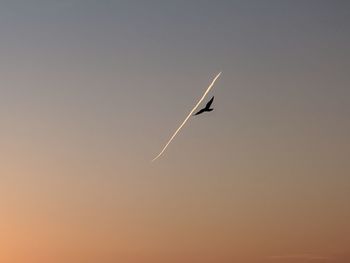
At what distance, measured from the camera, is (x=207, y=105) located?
3509 centimetres
